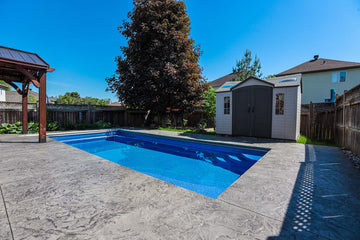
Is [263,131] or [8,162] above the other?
[263,131]

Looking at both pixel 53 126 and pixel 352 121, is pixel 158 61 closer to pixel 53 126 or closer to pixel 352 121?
pixel 53 126

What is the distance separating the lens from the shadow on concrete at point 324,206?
1.25 m

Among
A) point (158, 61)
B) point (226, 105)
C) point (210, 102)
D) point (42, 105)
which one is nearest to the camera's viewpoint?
point (42, 105)

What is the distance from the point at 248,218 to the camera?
1.43m

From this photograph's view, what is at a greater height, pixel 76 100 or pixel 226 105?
pixel 76 100

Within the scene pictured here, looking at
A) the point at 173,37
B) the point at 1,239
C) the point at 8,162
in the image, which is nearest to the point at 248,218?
the point at 1,239

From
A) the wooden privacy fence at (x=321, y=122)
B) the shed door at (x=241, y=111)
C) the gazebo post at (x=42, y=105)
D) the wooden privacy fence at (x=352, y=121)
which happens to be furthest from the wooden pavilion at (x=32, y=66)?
the wooden privacy fence at (x=321, y=122)

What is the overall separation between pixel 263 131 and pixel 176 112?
6350 millimetres

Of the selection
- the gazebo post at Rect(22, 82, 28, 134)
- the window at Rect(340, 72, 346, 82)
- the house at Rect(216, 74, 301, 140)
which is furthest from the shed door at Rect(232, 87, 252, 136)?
the window at Rect(340, 72, 346, 82)

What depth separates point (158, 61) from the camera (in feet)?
32.1

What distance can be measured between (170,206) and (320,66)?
2028cm

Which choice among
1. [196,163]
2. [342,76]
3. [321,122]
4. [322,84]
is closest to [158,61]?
[196,163]

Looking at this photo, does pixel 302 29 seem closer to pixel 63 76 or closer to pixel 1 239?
pixel 1 239

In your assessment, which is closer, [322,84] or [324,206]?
[324,206]
